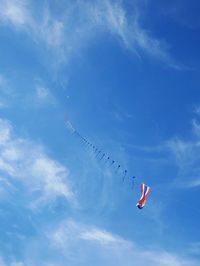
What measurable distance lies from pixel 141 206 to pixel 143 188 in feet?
14.9

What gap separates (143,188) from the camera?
265ft

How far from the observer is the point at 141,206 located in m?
77.4
